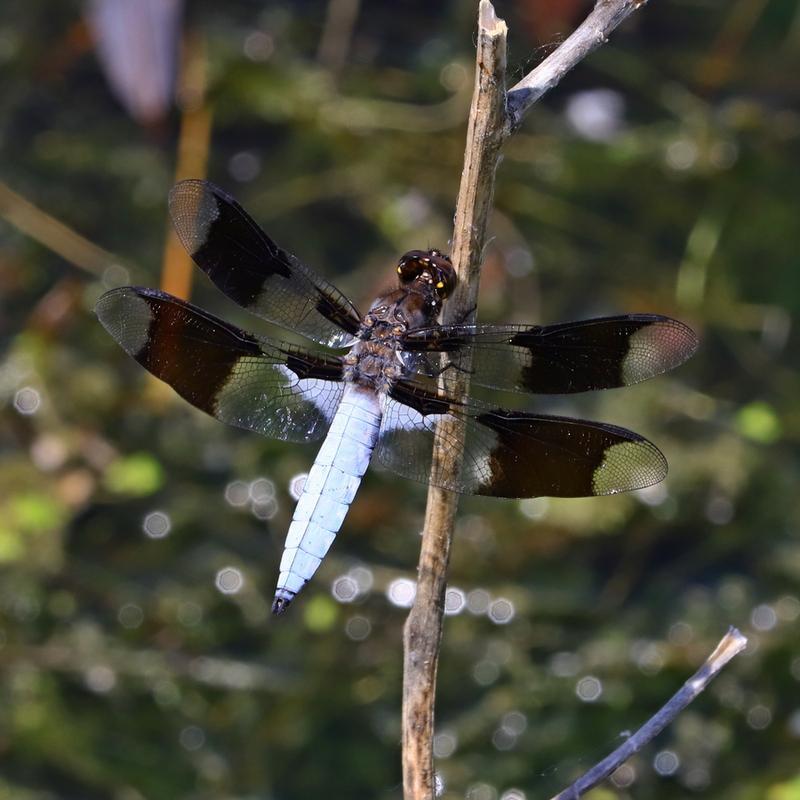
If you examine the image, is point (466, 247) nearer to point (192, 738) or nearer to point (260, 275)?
point (260, 275)

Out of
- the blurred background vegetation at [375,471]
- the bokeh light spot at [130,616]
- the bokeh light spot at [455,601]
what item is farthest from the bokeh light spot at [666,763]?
the bokeh light spot at [130,616]

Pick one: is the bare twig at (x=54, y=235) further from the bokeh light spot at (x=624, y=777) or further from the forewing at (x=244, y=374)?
the bokeh light spot at (x=624, y=777)

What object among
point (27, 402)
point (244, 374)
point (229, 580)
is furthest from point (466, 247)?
point (27, 402)

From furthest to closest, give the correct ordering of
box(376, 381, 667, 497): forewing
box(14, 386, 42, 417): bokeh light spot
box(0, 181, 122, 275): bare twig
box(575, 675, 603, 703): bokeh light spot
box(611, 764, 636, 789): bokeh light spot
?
1. box(0, 181, 122, 275): bare twig
2. box(14, 386, 42, 417): bokeh light spot
3. box(575, 675, 603, 703): bokeh light spot
4. box(611, 764, 636, 789): bokeh light spot
5. box(376, 381, 667, 497): forewing

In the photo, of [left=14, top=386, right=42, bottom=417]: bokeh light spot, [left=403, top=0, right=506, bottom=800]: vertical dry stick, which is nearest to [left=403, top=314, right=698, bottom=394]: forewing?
[left=403, top=0, right=506, bottom=800]: vertical dry stick

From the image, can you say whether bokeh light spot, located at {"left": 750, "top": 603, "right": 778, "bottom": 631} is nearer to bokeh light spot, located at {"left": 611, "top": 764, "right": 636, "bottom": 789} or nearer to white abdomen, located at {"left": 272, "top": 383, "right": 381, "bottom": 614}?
bokeh light spot, located at {"left": 611, "top": 764, "right": 636, "bottom": 789}
